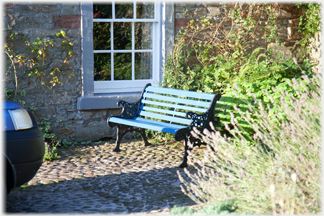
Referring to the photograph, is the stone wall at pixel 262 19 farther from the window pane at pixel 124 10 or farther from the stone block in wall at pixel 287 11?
the window pane at pixel 124 10

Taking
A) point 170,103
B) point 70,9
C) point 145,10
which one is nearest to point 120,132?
point 170,103

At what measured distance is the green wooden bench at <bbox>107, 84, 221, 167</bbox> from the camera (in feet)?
17.6

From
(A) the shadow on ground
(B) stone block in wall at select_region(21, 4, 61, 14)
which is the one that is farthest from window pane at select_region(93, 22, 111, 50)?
(A) the shadow on ground

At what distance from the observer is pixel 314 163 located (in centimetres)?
283

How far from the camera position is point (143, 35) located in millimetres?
6953

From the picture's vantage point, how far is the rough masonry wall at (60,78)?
19.4ft

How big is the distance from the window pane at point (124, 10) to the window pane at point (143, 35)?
249 millimetres

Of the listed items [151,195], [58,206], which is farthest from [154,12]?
[58,206]

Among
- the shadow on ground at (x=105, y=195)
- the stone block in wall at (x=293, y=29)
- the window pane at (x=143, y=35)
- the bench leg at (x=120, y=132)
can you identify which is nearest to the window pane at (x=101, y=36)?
the window pane at (x=143, y=35)

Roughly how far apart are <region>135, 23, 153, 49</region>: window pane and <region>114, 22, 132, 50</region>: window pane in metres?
0.13

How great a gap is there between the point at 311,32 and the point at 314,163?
555 cm

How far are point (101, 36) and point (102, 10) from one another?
0.44 meters

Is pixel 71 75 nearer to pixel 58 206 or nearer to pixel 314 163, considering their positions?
pixel 58 206

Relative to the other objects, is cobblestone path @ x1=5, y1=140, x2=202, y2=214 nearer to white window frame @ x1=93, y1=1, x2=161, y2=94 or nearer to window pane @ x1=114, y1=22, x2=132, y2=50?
white window frame @ x1=93, y1=1, x2=161, y2=94
